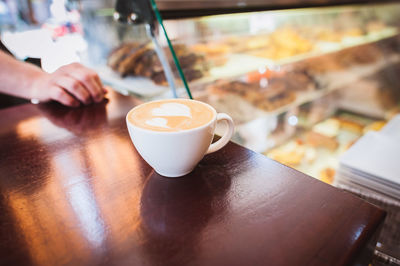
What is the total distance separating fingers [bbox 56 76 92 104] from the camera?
89 cm

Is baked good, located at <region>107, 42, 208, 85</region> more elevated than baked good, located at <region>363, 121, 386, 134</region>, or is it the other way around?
baked good, located at <region>107, 42, 208, 85</region>

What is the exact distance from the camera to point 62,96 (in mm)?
894

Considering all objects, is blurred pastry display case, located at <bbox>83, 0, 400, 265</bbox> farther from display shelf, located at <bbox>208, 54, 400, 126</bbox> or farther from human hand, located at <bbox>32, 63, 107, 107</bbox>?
human hand, located at <bbox>32, 63, 107, 107</bbox>

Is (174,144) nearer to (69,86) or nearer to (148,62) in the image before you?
(69,86)

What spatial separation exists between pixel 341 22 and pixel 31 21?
8.02 metres

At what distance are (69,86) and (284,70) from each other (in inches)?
56.5

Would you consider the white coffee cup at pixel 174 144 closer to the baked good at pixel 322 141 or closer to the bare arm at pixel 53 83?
the bare arm at pixel 53 83

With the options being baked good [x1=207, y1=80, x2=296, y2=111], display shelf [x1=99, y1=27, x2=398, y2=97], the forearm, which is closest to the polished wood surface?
the forearm

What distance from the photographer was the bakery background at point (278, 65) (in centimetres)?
114

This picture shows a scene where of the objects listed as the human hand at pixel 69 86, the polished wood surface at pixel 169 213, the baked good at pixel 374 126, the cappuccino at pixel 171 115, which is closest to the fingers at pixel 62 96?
the human hand at pixel 69 86

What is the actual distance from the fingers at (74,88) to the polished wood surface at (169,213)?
0.29 m

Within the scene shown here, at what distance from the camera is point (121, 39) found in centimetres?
131

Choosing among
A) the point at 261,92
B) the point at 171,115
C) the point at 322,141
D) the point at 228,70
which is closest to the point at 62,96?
the point at 171,115

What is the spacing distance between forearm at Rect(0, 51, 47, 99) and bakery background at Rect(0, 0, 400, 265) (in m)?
0.08
